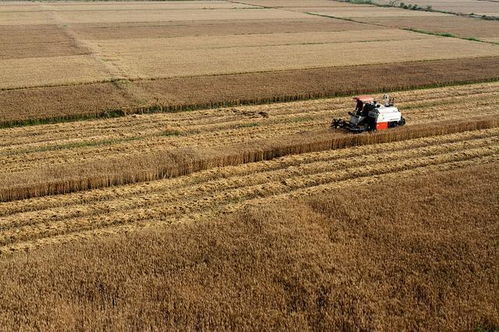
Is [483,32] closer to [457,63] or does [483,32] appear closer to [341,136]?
[457,63]

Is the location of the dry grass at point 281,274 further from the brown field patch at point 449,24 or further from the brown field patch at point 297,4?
the brown field patch at point 297,4

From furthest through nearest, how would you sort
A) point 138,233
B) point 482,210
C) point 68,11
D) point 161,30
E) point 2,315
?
point 68,11, point 161,30, point 482,210, point 138,233, point 2,315

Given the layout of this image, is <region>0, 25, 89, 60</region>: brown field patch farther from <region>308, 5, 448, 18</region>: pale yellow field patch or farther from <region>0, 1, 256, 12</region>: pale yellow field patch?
<region>308, 5, 448, 18</region>: pale yellow field patch

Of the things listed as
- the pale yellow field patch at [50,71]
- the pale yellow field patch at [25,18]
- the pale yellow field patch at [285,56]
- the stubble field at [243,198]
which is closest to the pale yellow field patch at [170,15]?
the pale yellow field patch at [25,18]

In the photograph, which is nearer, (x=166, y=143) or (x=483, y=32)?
(x=166, y=143)

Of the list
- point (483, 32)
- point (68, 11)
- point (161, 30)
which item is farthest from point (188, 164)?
point (68, 11)

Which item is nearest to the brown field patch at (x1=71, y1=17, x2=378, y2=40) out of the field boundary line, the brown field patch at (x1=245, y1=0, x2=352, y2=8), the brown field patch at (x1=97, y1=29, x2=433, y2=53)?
the brown field patch at (x1=97, y1=29, x2=433, y2=53)

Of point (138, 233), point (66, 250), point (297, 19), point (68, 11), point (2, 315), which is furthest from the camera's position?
point (68, 11)
